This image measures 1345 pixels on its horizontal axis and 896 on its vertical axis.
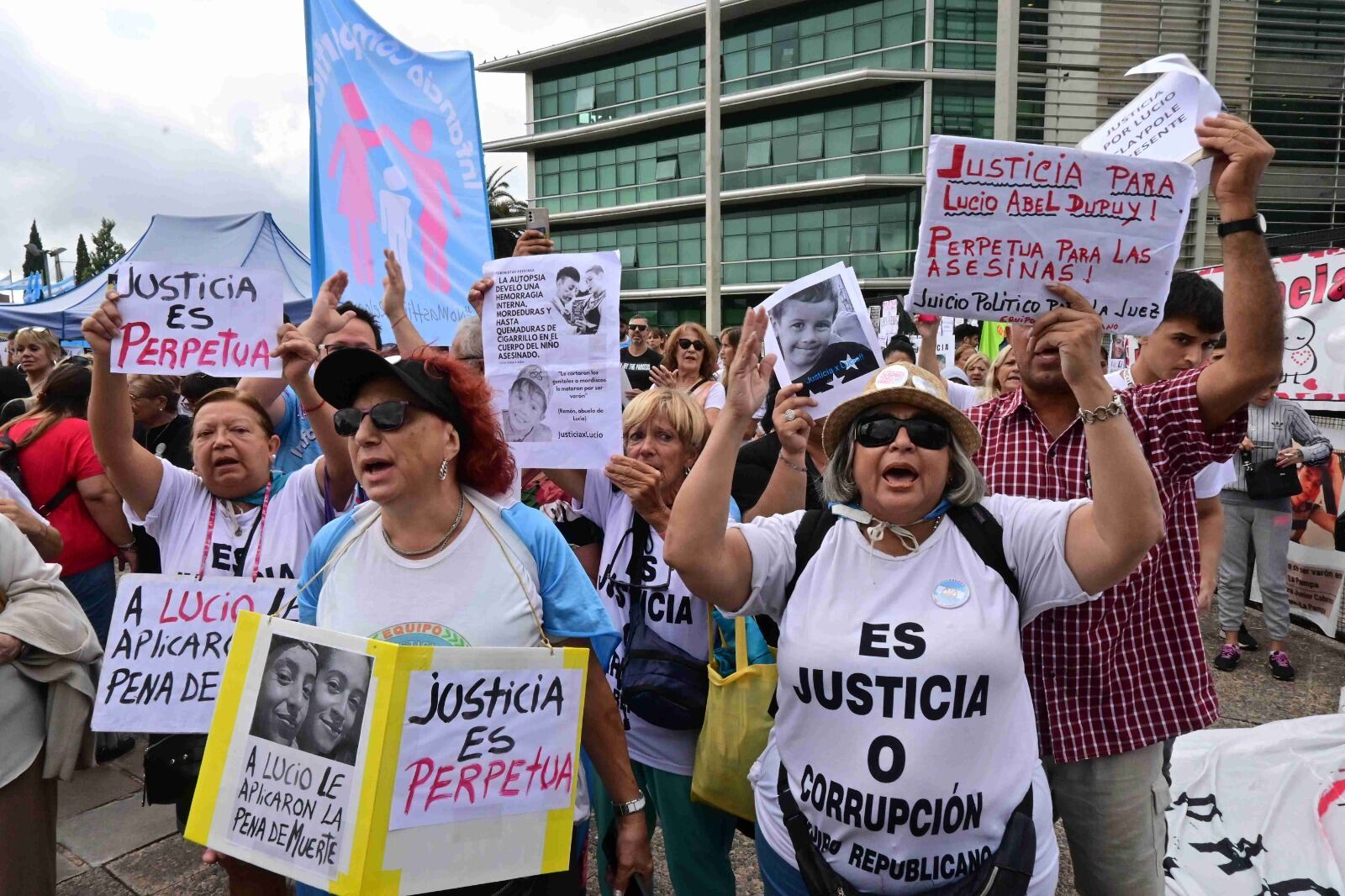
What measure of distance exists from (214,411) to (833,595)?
2091mm

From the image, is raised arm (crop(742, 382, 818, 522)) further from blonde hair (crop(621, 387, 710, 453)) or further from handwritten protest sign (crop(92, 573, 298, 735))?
handwritten protest sign (crop(92, 573, 298, 735))

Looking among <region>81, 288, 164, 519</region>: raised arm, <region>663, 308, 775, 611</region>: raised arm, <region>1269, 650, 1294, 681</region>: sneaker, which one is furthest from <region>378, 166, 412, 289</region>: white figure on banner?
<region>1269, 650, 1294, 681</region>: sneaker

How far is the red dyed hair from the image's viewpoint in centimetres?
210

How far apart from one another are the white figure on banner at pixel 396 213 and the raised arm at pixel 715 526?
10.3 ft

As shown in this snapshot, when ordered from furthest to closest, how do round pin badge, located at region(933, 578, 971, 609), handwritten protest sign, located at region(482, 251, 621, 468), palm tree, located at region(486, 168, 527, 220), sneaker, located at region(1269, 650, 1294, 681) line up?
palm tree, located at region(486, 168, 527, 220), sneaker, located at region(1269, 650, 1294, 681), handwritten protest sign, located at region(482, 251, 621, 468), round pin badge, located at region(933, 578, 971, 609)

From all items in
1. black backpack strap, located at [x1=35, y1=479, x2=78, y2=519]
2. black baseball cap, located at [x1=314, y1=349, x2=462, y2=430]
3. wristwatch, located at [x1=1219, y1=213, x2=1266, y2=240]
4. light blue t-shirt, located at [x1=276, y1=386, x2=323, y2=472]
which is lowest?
black backpack strap, located at [x1=35, y1=479, x2=78, y2=519]

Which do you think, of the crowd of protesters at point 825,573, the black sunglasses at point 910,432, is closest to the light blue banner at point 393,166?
the crowd of protesters at point 825,573

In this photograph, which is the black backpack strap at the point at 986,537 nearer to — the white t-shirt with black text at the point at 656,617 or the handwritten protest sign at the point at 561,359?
the white t-shirt with black text at the point at 656,617

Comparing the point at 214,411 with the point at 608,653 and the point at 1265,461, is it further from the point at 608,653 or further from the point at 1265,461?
the point at 1265,461

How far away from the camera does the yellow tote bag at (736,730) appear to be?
2270 millimetres

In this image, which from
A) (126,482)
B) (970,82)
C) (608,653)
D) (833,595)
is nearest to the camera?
(833,595)

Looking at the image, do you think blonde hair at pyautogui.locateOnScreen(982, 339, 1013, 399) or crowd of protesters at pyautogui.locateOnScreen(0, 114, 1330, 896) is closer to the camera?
crowd of protesters at pyautogui.locateOnScreen(0, 114, 1330, 896)

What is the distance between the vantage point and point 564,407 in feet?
9.75

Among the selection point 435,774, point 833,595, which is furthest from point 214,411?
point 833,595
